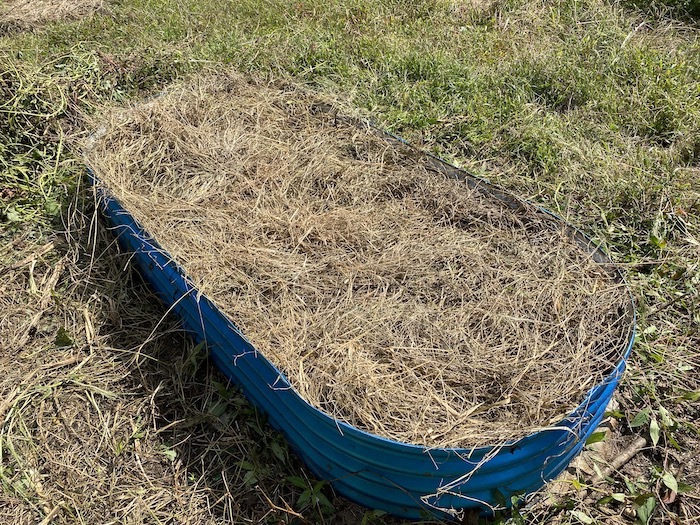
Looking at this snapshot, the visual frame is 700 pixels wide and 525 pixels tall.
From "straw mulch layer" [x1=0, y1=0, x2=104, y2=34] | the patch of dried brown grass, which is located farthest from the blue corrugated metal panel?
"straw mulch layer" [x1=0, y1=0, x2=104, y2=34]

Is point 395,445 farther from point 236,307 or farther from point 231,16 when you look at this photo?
point 231,16

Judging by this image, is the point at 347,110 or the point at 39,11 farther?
the point at 39,11

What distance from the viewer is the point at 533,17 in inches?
190

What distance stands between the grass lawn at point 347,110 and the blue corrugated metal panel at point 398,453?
0.39ft

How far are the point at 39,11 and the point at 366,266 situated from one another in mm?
4417

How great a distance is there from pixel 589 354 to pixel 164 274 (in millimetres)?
1689

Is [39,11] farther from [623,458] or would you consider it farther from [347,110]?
[623,458]

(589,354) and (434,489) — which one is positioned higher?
(589,354)

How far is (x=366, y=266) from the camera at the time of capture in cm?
269

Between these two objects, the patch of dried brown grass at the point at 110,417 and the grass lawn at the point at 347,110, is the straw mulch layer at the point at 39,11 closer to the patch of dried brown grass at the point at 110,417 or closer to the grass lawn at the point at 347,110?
the grass lawn at the point at 347,110

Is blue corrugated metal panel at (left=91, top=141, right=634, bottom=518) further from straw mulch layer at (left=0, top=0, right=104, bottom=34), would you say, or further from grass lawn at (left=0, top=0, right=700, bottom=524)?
straw mulch layer at (left=0, top=0, right=104, bottom=34)

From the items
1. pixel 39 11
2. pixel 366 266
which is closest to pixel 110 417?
pixel 366 266

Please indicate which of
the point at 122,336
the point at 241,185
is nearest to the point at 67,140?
the point at 241,185

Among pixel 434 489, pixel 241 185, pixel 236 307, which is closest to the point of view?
pixel 434 489
